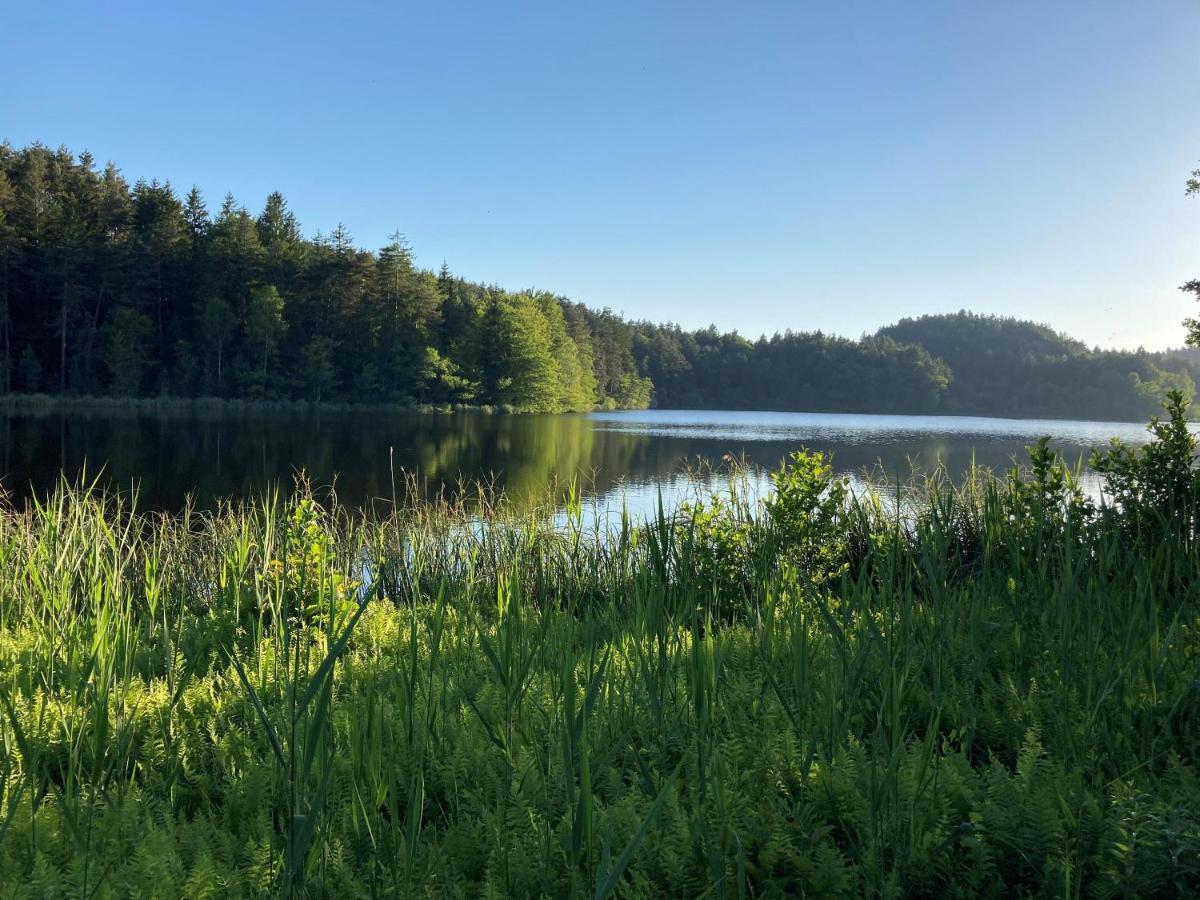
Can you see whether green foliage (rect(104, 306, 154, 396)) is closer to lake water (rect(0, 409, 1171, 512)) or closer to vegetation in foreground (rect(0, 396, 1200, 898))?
lake water (rect(0, 409, 1171, 512))

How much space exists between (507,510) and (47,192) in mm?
52973

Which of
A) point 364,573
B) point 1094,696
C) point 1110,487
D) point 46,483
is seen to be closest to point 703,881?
point 1094,696

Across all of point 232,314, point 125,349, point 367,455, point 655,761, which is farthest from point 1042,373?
point 655,761

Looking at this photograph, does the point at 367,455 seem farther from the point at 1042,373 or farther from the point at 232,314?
the point at 1042,373

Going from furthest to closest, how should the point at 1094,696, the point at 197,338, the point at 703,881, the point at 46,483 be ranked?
the point at 197,338 → the point at 46,483 → the point at 1094,696 → the point at 703,881

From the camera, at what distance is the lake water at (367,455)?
53.8 feet

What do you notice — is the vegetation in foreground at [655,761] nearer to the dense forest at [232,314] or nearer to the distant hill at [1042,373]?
the dense forest at [232,314]

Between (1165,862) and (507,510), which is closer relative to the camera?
(1165,862)

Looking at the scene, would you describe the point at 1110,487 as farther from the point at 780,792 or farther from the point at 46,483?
the point at 46,483

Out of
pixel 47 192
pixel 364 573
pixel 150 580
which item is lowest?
pixel 364 573

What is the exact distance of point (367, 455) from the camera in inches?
933

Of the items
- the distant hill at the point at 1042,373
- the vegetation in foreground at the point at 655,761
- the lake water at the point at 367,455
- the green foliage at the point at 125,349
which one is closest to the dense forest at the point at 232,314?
the green foliage at the point at 125,349

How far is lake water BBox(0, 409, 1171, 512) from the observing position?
53.8 feet

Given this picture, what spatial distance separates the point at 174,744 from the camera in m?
2.84
